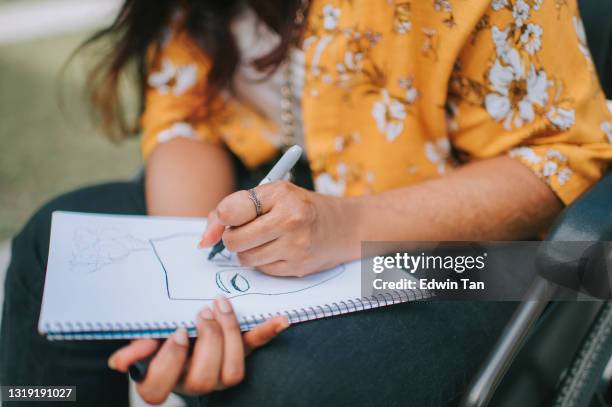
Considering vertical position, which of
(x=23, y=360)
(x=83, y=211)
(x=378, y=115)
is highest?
(x=378, y=115)

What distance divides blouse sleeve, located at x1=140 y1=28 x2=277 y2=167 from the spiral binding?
382 mm

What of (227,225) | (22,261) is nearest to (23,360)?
(22,261)

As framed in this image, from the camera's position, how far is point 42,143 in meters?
2.15

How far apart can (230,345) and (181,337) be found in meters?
0.04

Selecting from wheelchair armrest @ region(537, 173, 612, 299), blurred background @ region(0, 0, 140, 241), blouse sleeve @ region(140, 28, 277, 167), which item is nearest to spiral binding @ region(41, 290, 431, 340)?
wheelchair armrest @ region(537, 173, 612, 299)

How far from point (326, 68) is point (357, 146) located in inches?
4.2

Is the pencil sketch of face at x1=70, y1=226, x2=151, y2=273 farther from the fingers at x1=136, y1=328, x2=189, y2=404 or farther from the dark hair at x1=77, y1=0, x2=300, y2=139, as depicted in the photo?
the dark hair at x1=77, y1=0, x2=300, y2=139

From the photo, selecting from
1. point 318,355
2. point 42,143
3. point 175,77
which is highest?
point 175,77

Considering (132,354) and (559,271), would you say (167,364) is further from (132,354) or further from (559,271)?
(559,271)

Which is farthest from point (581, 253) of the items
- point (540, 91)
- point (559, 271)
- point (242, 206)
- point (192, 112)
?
point (192, 112)

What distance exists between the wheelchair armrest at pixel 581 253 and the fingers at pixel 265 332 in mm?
239

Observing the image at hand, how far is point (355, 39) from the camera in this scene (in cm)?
71

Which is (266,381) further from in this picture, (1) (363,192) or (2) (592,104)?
(2) (592,104)

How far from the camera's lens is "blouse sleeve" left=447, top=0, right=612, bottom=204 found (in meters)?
0.61
